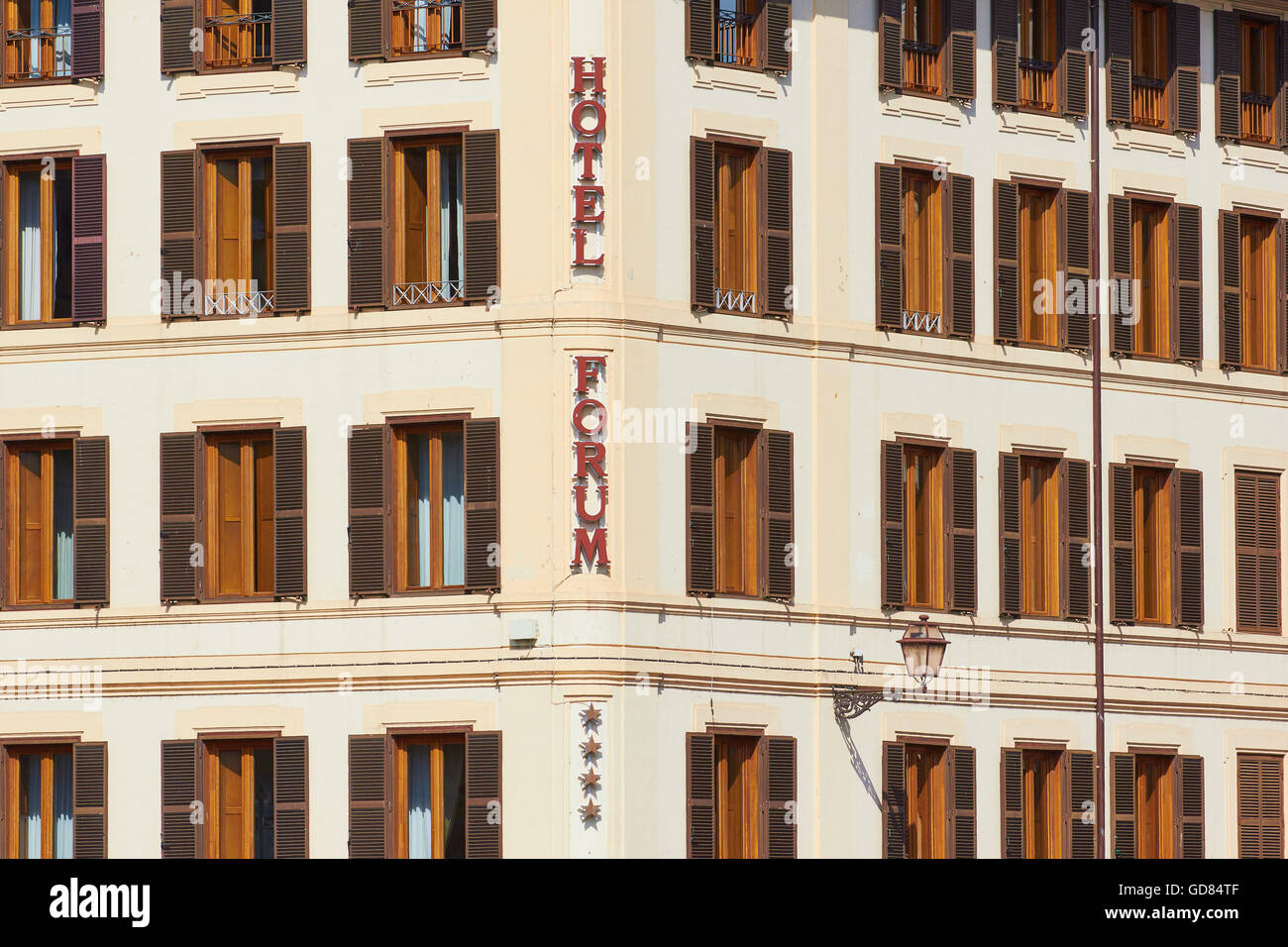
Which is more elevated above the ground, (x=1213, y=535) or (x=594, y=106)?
(x=594, y=106)

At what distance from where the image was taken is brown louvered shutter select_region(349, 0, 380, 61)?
42.5 meters

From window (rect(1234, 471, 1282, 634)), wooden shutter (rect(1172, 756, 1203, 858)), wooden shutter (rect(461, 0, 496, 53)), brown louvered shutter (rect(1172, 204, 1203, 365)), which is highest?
wooden shutter (rect(461, 0, 496, 53))

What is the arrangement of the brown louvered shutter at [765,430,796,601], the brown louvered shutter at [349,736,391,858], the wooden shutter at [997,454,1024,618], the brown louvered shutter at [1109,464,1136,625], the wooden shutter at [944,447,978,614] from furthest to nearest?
the brown louvered shutter at [1109,464,1136,625] < the wooden shutter at [997,454,1024,618] < the wooden shutter at [944,447,978,614] < the brown louvered shutter at [765,430,796,601] < the brown louvered shutter at [349,736,391,858]

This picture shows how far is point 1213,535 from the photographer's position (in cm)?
4719

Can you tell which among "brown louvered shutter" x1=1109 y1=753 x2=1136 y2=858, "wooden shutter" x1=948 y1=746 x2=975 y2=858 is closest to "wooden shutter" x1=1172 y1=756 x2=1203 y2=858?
"brown louvered shutter" x1=1109 y1=753 x2=1136 y2=858

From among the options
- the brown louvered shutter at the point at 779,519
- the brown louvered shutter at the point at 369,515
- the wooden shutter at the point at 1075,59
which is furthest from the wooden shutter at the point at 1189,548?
the brown louvered shutter at the point at 369,515

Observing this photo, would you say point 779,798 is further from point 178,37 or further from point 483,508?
point 178,37

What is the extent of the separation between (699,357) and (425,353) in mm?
3869

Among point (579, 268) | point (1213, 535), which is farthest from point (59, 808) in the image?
point (1213, 535)

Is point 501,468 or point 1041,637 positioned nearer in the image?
point 501,468

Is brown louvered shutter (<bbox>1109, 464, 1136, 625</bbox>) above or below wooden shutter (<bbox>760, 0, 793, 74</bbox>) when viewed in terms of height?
below

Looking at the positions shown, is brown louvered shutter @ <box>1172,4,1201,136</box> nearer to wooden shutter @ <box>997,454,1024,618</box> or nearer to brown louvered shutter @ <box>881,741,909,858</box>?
wooden shutter @ <box>997,454,1024,618</box>

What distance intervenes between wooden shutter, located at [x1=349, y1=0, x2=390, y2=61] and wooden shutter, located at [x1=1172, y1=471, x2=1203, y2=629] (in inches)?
559
